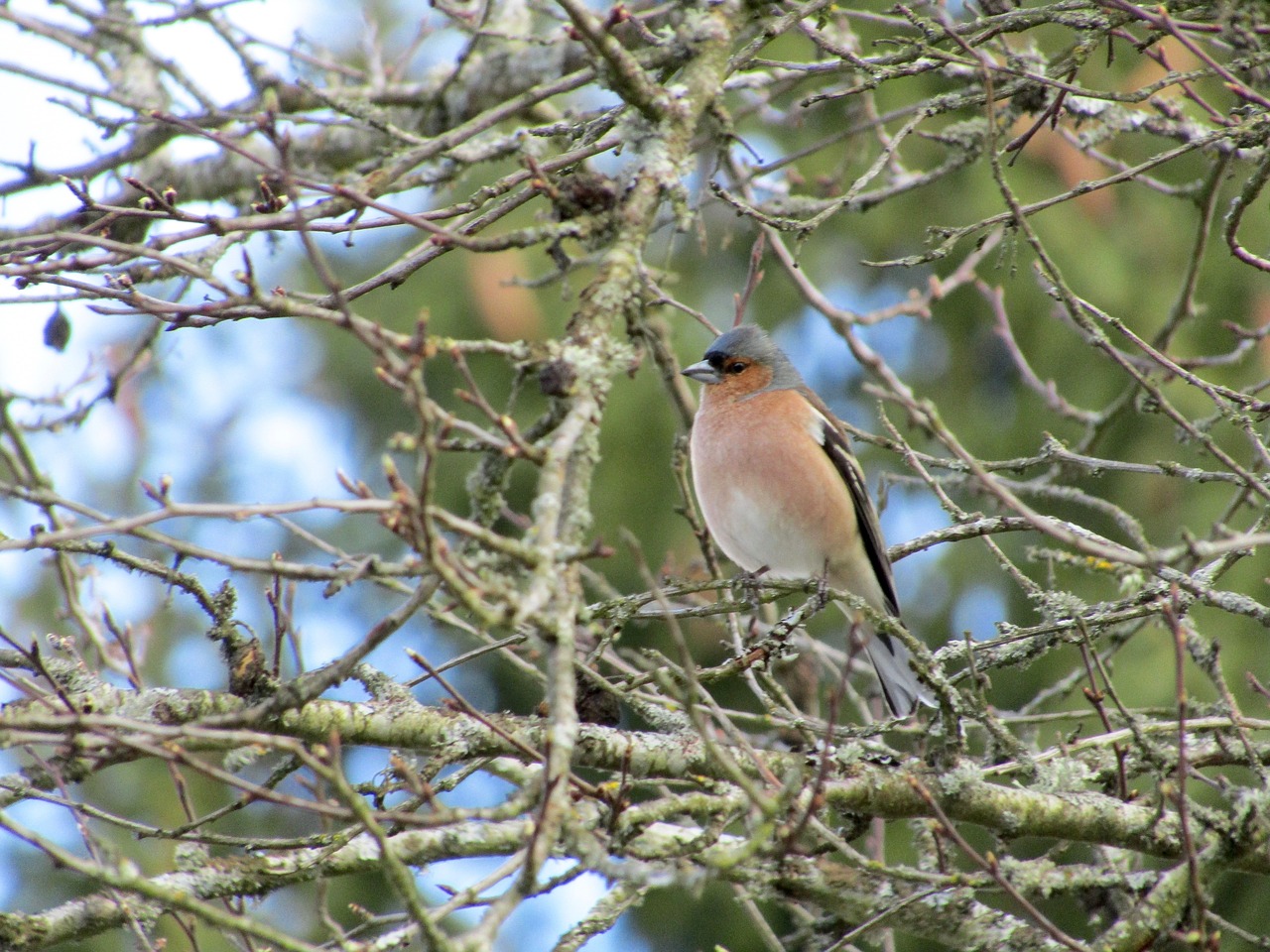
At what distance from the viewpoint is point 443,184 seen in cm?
430

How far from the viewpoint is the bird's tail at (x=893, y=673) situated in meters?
5.16

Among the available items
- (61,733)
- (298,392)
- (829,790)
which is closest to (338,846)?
(61,733)

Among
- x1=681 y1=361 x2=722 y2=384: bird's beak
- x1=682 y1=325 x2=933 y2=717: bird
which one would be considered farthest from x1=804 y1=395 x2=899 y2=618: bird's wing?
x1=681 y1=361 x2=722 y2=384: bird's beak

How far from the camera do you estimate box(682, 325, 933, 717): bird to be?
17.0ft

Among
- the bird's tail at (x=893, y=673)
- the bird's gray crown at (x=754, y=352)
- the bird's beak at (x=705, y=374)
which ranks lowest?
the bird's tail at (x=893, y=673)

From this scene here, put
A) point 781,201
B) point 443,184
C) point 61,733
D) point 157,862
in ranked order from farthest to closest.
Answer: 1. point 157,862
2. point 781,201
3. point 443,184
4. point 61,733

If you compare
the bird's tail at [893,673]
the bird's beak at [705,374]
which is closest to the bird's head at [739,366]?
the bird's beak at [705,374]

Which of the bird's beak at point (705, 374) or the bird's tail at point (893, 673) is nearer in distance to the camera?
the bird's tail at point (893, 673)

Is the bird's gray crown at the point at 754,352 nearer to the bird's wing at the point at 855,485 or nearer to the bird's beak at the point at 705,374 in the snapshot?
the bird's beak at the point at 705,374

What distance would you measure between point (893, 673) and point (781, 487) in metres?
0.94

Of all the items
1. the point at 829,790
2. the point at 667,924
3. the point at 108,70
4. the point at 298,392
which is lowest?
the point at 829,790

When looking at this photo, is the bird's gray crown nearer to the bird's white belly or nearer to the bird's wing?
the bird's wing

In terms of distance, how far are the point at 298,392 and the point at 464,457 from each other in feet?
6.02

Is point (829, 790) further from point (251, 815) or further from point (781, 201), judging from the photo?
point (251, 815)
